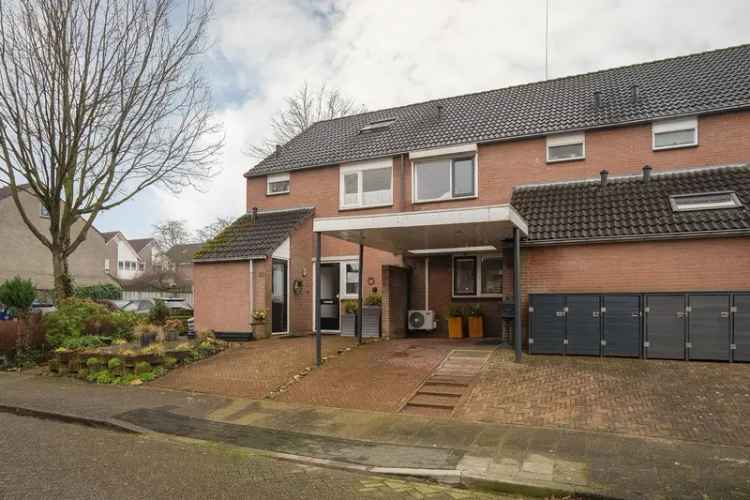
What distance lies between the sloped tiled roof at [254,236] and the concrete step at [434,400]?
755 cm

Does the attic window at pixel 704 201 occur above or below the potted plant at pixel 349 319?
above

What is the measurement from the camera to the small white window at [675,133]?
13.6 meters

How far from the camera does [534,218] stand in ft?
42.8

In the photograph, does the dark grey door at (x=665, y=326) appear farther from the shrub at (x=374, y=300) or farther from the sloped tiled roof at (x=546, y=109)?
the shrub at (x=374, y=300)

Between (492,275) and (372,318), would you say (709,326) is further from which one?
(372,318)

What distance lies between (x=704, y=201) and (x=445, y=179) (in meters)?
6.71

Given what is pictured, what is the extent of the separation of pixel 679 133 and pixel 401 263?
812cm

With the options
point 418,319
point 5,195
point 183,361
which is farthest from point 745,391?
point 5,195

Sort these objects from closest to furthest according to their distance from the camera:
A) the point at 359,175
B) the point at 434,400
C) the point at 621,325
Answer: the point at 434,400 → the point at 621,325 → the point at 359,175

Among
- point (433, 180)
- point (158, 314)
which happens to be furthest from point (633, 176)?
point (158, 314)

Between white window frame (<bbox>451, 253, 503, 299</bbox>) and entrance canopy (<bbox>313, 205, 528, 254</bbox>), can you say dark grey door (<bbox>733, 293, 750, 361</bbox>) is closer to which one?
entrance canopy (<bbox>313, 205, 528, 254</bbox>)

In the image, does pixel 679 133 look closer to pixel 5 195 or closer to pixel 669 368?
pixel 669 368

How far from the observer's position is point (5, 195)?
34.7m

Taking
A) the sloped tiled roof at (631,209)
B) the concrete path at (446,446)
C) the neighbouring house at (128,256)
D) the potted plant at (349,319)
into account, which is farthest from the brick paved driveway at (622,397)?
the neighbouring house at (128,256)
